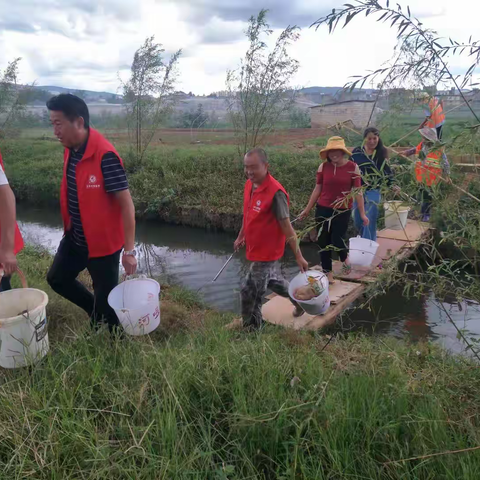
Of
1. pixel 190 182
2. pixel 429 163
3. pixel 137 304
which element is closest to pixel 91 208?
pixel 137 304

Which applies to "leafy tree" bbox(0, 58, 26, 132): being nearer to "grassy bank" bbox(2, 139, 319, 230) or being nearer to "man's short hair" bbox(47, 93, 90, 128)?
"grassy bank" bbox(2, 139, 319, 230)

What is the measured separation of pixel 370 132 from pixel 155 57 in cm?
1151

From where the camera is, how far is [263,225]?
11.7ft

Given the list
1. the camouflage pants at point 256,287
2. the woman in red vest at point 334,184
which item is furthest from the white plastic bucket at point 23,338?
the woman in red vest at point 334,184

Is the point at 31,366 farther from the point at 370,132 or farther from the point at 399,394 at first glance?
the point at 370,132

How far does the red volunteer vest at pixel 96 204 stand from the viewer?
2.77m

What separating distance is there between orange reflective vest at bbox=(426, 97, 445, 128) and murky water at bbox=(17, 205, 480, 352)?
895mm

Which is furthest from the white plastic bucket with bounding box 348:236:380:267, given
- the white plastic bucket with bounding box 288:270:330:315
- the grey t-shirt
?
the grey t-shirt

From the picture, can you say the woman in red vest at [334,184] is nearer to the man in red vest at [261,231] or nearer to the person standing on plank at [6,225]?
the man in red vest at [261,231]

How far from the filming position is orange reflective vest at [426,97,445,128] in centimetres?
182

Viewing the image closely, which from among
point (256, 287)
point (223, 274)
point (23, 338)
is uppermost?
point (23, 338)

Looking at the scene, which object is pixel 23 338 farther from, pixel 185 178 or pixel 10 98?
pixel 10 98

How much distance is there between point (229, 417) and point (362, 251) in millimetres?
3597

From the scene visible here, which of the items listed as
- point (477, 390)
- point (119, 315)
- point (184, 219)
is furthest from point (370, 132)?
point (184, 219)
